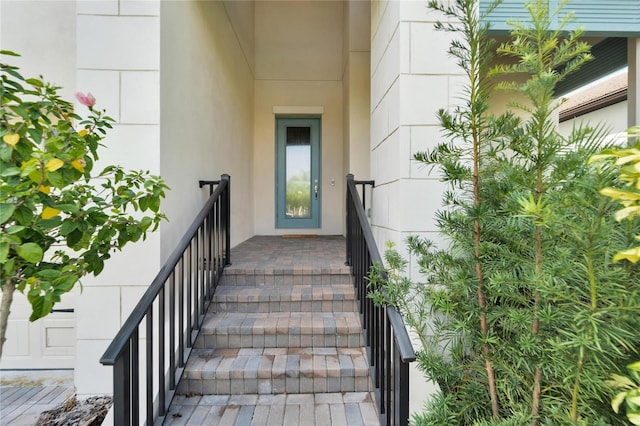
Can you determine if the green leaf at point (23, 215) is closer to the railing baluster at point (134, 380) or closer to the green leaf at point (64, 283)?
the green leaf at point (64, 283)

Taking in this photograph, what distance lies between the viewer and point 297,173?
5840mm

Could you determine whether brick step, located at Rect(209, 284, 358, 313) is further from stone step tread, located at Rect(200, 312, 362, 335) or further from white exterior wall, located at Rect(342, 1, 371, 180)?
white exterior wall, located at Rect(342, 1, 371, 180)

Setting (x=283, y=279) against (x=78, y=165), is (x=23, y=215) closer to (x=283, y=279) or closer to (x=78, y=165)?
(x=78, y=165)

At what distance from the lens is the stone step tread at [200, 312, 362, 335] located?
7.11ft

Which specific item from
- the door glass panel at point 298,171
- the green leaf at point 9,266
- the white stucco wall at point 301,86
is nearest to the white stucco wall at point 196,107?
the green leaf at point 9,266

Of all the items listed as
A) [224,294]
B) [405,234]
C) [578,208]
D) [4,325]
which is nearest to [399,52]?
[405,234]

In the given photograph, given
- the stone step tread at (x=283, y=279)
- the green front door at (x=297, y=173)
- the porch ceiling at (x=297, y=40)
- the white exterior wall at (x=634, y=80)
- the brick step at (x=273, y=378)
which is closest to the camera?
the brick step at (x=273, y=378)

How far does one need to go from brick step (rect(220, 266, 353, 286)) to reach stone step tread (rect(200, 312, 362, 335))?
0.38 meters

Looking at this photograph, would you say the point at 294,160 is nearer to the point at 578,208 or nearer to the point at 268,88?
the point at 268,88

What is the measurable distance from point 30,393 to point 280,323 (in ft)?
6.71

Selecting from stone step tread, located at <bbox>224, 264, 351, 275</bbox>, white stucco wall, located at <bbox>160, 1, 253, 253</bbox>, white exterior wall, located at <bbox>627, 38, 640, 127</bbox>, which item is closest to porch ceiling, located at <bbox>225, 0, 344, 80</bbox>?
white stucco wall, located at <bbox>160, 1, 253, 253</bbox>

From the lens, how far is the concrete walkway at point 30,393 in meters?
2.14

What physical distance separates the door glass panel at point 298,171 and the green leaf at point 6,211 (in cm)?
489

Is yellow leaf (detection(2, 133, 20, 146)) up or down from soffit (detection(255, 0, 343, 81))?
down
